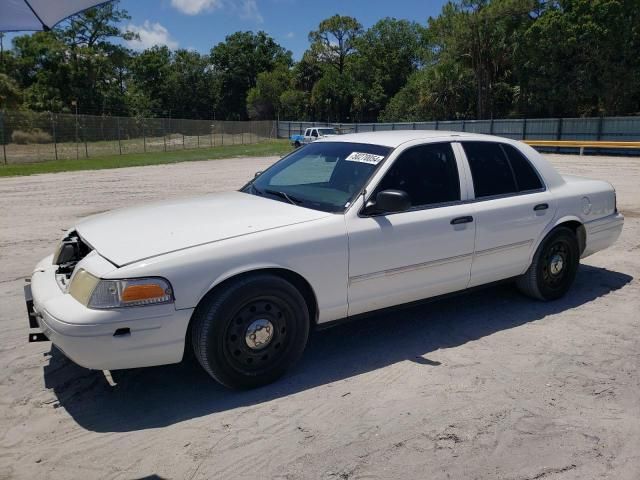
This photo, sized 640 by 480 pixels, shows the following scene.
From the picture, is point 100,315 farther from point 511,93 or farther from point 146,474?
point 511,93

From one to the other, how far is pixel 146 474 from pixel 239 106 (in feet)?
307

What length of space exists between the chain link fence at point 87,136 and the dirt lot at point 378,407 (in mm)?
24990

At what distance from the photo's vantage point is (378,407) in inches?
141

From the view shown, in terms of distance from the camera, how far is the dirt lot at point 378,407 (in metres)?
3.02

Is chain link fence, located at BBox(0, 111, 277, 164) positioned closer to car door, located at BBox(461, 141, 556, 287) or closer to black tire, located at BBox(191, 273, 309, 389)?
car door, located at BBox(461, 141, 556, 287)

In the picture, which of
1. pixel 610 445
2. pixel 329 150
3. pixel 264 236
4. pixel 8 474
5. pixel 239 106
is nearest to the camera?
pixel 8 474

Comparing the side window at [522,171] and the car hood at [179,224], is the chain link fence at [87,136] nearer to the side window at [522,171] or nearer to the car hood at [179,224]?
the car hood at [179,224]

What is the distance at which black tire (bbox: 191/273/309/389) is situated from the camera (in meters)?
3.52

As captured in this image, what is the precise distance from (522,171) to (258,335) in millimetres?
3091

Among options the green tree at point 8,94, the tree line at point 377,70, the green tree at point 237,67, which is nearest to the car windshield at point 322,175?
the tree line at point 377,70

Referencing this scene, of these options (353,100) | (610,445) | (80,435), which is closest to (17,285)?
(80,435)

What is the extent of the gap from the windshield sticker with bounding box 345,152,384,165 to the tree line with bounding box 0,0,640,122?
121ft

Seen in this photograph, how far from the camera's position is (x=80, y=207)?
12.0 meters

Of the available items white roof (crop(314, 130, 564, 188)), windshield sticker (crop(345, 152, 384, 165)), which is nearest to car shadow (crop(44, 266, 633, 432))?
white roof (crop(314, 130, 564, 188))
